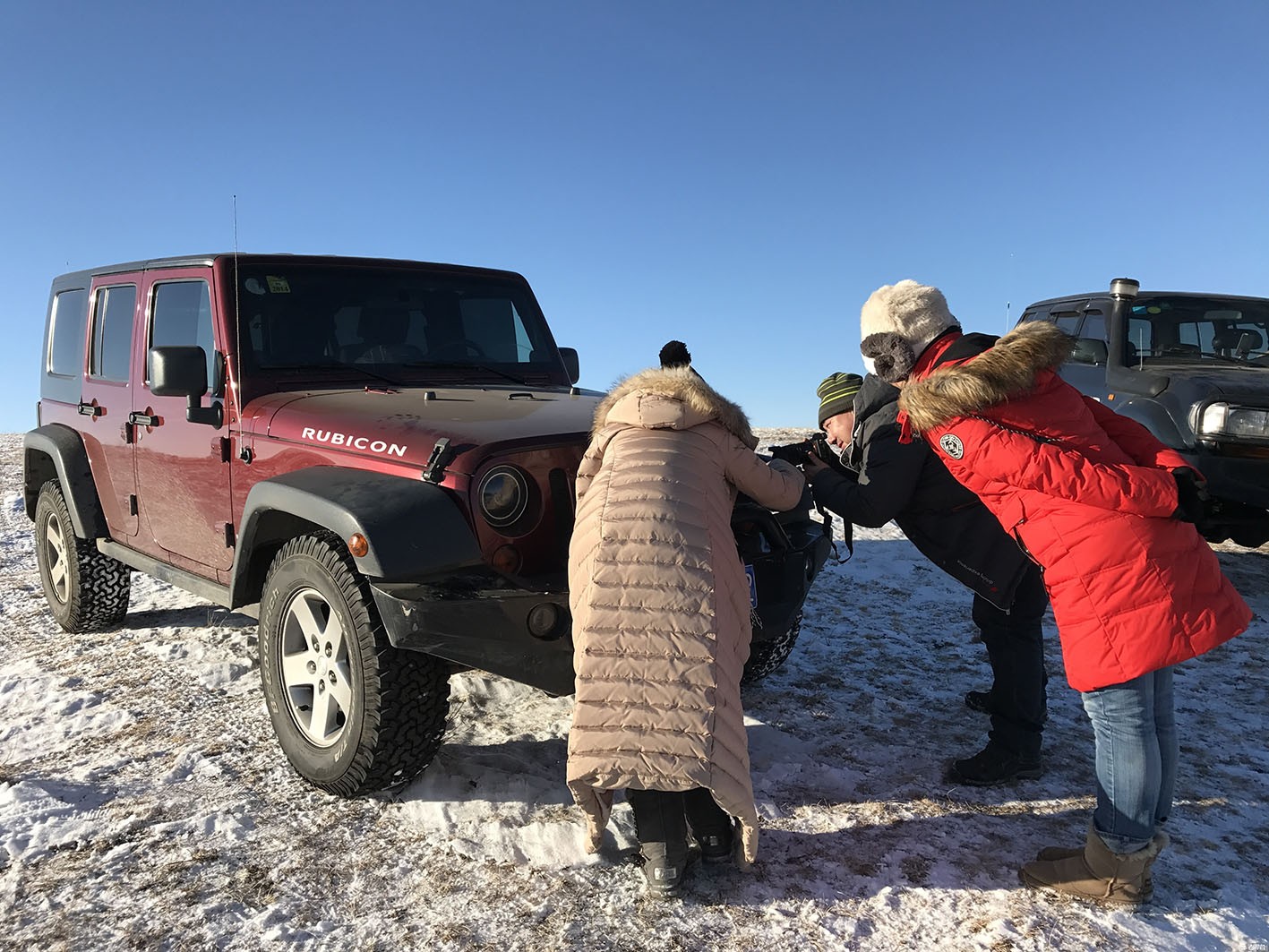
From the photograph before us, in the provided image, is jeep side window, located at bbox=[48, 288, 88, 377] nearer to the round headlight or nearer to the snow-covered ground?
the snow-covered ground

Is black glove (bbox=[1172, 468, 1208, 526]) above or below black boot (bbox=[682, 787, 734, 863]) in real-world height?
above

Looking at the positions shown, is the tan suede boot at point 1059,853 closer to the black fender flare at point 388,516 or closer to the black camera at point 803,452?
the black camera at point 803,452

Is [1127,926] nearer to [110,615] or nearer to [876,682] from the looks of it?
[876,682]

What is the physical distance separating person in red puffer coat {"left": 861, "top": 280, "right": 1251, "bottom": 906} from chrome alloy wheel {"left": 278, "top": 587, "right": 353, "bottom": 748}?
2129 millimetres

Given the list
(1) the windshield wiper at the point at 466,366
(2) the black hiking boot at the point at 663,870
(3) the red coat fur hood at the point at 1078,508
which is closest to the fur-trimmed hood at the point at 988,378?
(3) the red coat fur hood at the point at 1078,508

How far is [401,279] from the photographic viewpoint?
15.0 feet

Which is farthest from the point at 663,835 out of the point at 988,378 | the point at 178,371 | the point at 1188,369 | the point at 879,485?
the point at 1188,369

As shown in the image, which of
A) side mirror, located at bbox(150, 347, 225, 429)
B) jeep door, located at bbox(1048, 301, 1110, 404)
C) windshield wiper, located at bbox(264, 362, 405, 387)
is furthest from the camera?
jeep door, located at bbox(1048, 301, 1110, 404)

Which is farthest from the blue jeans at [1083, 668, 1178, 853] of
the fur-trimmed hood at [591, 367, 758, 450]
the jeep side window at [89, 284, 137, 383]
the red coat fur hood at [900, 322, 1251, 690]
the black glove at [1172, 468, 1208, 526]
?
the jeep side window at [89, 284, 137, 383]

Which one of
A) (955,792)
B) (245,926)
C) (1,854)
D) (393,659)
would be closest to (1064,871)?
(955,792)

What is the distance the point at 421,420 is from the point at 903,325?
1768mm

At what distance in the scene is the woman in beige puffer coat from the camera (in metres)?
2.46

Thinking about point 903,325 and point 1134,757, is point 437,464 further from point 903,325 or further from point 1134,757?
point 1134,757

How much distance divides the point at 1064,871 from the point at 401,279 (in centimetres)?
381
